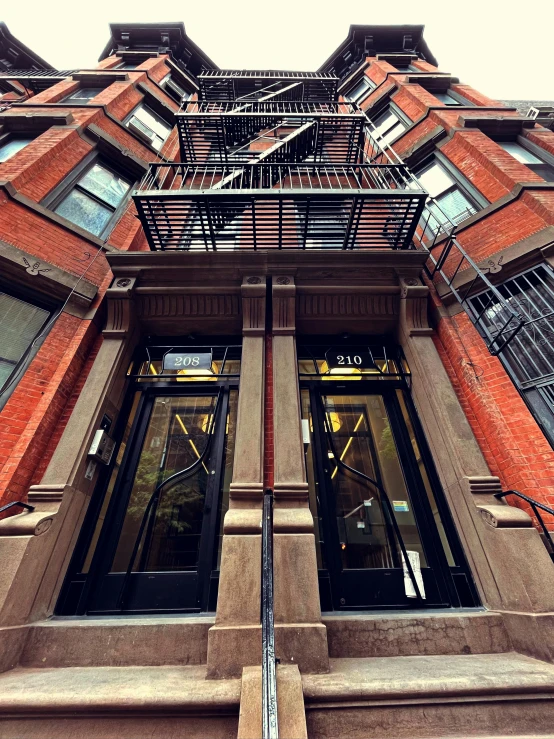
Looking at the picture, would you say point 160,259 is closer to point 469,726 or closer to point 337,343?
point 337,343

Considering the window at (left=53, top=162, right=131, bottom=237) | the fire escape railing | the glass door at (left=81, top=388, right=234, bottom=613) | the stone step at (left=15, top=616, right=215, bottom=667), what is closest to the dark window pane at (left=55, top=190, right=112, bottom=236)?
the window at (left=53, top=162, right=131, bottom=237)

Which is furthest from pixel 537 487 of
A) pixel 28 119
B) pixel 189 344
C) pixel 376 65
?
pixel 376 65

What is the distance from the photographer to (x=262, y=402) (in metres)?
5.11

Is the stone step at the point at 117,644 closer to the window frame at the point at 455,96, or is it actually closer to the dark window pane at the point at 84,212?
the dark window pane at the point at 84,212

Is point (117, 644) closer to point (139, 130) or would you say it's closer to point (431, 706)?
point (431, 706)

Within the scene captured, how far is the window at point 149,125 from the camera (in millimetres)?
9961

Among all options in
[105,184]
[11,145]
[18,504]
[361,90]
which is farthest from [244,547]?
[361,90]

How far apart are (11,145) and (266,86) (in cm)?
1007

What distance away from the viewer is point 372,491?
16.7 ft

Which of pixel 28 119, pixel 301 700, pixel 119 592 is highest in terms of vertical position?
pixel 28 119

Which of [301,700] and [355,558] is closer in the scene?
[301,700]

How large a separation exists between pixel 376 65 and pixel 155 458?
17.1m

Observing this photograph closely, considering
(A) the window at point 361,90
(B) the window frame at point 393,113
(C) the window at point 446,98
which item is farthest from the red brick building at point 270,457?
(A) the window at point 361,90

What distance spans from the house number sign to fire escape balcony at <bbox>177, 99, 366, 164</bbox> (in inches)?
233
